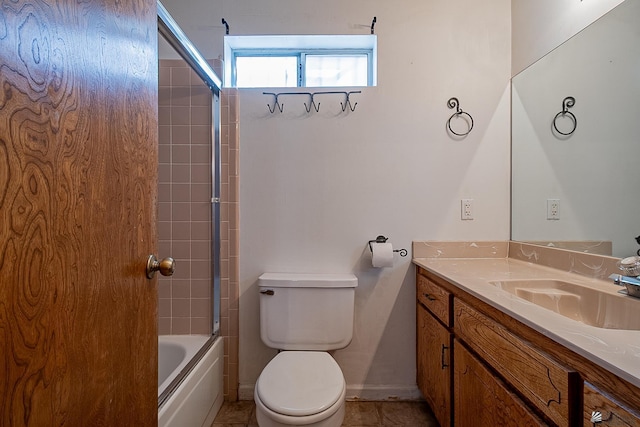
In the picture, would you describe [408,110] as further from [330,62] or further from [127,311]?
[127,311]

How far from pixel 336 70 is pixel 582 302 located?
5.54 ft

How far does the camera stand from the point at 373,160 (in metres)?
1.74

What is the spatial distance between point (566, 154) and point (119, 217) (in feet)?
5.98

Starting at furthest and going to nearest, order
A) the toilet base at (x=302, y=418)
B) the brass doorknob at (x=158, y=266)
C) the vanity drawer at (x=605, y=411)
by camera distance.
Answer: the toilet base at (x=302, y=418) < the brass doorknob at (x=158, y=266) < the vanity drawer at (x=605, y=411)

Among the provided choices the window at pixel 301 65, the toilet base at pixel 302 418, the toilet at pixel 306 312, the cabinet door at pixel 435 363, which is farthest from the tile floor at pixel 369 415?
the window at pixel 301 65

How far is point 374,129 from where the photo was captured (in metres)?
1.74

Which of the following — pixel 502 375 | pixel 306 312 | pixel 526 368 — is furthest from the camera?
pixel 306 312

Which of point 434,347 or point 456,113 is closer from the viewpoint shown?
point 434,347

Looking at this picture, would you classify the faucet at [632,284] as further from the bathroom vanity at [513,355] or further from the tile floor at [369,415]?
the tile floor at [369,415]

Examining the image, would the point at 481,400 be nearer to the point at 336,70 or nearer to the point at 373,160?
the point at 373,160

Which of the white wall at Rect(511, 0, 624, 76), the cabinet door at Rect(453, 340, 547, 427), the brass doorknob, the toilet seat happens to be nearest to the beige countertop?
the cabinet door at Rect(453, 340, 547, 427)

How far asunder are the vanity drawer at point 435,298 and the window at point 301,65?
1.22 m

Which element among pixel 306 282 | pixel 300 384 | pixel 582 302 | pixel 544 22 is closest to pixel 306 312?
pixel 306 282

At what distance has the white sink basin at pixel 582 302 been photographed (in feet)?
3.09
